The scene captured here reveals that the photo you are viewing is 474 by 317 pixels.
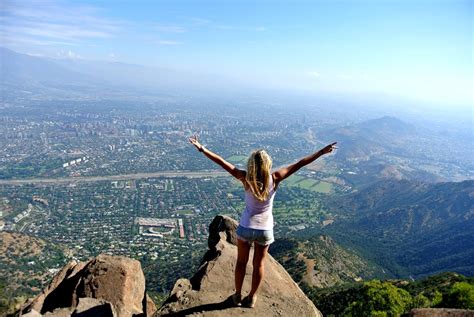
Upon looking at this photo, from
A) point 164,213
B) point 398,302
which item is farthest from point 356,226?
point 398,302

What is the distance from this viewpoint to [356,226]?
3802 inches

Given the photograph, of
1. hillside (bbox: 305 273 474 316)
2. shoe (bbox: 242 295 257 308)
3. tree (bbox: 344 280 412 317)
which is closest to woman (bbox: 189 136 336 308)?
shoe (bbox: 242 295 257 308)

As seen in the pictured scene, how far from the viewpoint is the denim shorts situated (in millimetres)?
7533

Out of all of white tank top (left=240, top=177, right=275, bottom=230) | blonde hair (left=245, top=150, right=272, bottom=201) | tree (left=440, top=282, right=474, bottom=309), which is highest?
blonde hair (left=245, top=150, right=272, bottom=201)

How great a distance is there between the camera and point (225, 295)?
922 cm

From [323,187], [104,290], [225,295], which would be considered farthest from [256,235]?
[323,187]

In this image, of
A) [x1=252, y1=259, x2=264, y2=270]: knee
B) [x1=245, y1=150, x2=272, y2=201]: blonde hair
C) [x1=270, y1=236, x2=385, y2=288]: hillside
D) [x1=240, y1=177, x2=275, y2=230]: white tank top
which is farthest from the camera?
[x1=270, y1=236, x2=385, y2=288]: hillside

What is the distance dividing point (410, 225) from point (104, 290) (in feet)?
317

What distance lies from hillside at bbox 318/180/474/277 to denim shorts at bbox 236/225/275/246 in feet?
205

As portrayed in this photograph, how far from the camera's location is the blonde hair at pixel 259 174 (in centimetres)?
715

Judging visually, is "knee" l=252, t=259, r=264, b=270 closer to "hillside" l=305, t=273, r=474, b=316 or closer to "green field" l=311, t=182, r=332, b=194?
"hillside" l=305, t=273, r=474, b=316

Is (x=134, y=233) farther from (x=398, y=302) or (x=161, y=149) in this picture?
(x=161, y=149)

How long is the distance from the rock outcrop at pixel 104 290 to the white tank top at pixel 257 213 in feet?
Answer: 17.3

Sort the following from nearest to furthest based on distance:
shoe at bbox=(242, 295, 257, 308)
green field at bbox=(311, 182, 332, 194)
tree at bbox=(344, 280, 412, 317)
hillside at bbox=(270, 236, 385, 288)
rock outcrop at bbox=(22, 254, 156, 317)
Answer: shoe at bbox=(242, 295, 257, 308) < rock outcrop at bbox=(22, 254, 156, 317) < tree at bbox=(344, 280, 412, 317) < hillside at bbox=(270, 236, 385, 288) < green field at bbox=(311, 182, 332, 194)
